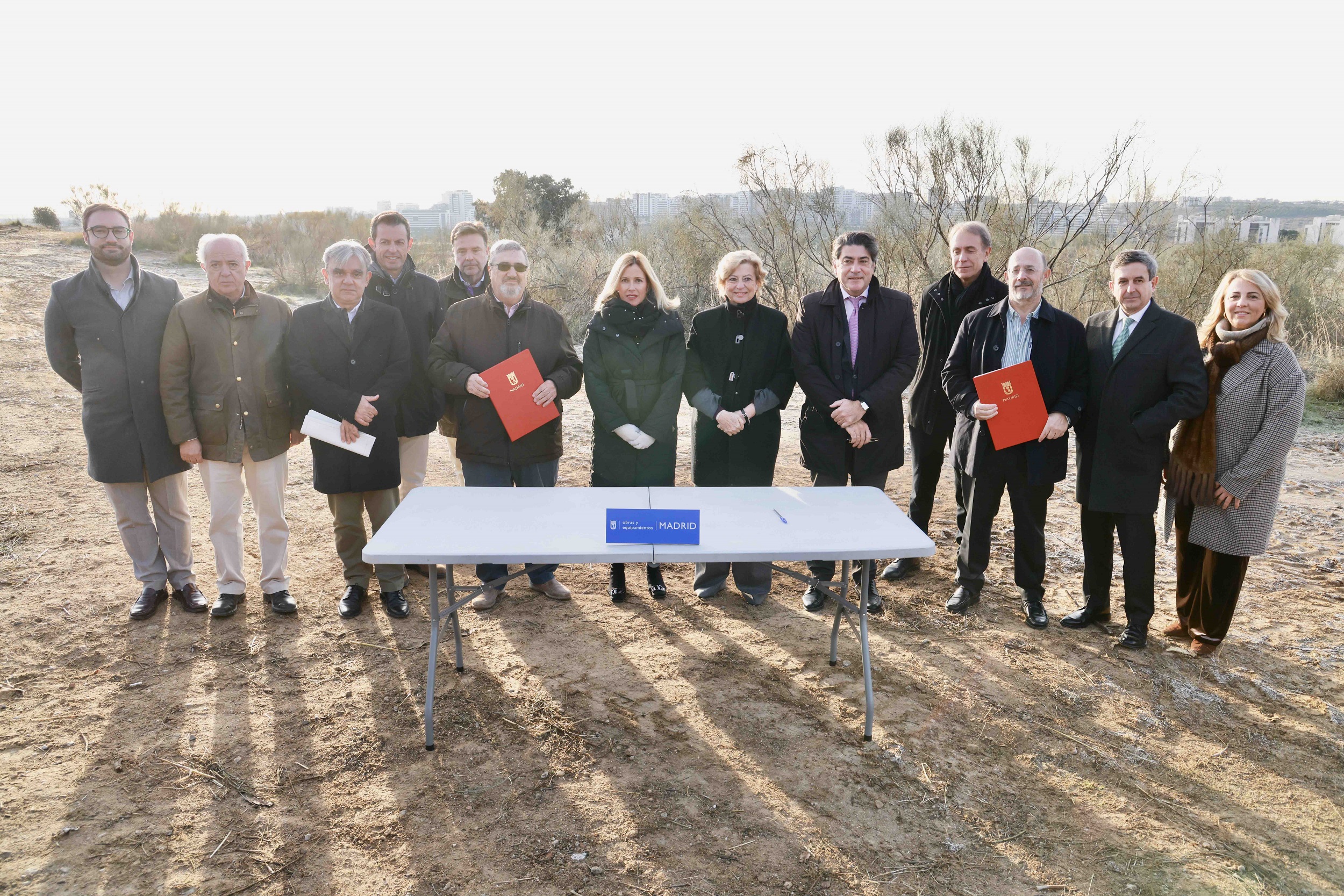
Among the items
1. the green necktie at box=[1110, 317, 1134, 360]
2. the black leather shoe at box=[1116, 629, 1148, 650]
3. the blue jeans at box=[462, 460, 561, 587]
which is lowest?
the black leather shoe at box=[1116, 629, 1148, 650]

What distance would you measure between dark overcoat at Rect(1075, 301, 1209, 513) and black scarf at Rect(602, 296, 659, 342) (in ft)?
7.69

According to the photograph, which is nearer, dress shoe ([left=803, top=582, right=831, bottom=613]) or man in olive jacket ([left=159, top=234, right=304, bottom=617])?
man in olive jacket ([left=159, top=234, right=304, bottom=617])

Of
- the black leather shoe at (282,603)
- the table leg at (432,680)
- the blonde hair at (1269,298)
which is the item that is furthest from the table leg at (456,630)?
the blonde hair at (1269,298)

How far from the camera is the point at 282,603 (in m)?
4.23

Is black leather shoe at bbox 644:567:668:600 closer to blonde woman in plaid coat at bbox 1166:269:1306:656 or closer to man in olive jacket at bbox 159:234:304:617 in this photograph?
man in olive jacket at bbox 159:234:304:617

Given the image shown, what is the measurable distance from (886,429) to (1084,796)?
2.03m

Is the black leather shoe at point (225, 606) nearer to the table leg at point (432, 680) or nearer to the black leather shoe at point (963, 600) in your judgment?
the table leg at point (432, 680)

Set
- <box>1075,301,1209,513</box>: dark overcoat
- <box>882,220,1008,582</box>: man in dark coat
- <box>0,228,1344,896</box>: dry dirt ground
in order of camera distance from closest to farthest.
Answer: <box>0,228,1344,896</box>: dry dirt ground
<box>1075,301,1209,513</box>: dark overcoat
<box>882,220,1008,582</box>: man in dark coat

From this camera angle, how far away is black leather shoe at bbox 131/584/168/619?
13.7 feet

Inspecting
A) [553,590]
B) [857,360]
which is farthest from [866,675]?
[553,590]

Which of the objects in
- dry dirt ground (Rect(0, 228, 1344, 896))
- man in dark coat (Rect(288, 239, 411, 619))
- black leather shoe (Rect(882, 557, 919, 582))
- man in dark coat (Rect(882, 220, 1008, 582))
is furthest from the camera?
black leather shoe (Rect(882, 557, 919, 582))

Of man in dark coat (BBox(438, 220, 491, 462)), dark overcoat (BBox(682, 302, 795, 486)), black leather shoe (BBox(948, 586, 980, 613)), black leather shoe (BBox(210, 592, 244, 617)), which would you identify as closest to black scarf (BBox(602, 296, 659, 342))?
dark overcoat (BBox(682, 302, 795, 486))

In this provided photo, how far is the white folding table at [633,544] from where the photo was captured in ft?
9.65

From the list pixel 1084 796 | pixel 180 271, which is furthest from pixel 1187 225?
pixel 180 271
